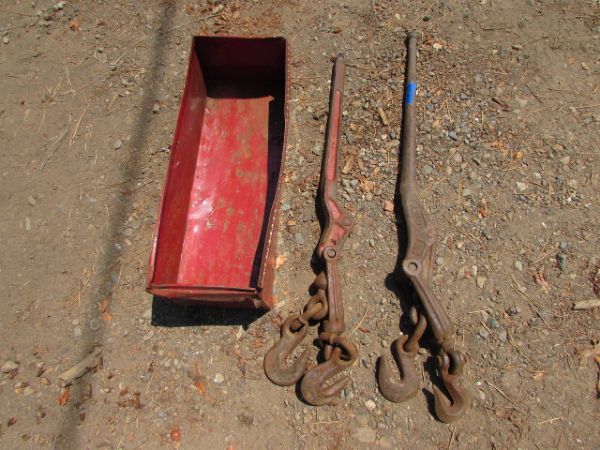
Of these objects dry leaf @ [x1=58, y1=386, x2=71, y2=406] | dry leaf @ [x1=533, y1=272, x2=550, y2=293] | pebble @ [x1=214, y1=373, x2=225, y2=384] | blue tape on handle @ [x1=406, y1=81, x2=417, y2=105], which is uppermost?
blue tape on handle @ [x1=406, y1=81, x2=417, y2=105]

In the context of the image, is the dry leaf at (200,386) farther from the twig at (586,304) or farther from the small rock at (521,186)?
the small rock at (521,186)

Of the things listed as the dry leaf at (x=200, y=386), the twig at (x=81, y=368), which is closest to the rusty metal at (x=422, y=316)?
the dry leaf at (x=200, y=386)

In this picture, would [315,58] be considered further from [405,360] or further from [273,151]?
[405,360]

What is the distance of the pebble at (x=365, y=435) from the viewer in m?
2.36

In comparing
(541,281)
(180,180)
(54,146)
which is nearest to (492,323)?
(541,281)

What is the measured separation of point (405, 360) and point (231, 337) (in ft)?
3.24

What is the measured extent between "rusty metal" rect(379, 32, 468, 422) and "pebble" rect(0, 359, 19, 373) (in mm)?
2112

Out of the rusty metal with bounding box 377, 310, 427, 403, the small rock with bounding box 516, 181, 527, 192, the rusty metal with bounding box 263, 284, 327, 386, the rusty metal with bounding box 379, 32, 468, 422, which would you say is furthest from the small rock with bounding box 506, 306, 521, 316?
the rusty metal with bounding box 263, 284, 327, 386

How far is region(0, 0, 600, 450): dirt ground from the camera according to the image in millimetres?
2426

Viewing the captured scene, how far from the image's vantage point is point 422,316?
2.41 meters

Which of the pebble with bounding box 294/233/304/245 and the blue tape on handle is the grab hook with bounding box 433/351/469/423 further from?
the blue tape on handle

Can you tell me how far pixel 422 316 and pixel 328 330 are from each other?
51 centimetres

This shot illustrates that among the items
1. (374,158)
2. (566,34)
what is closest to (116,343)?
(374,158)

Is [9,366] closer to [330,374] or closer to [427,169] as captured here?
[330,374]
